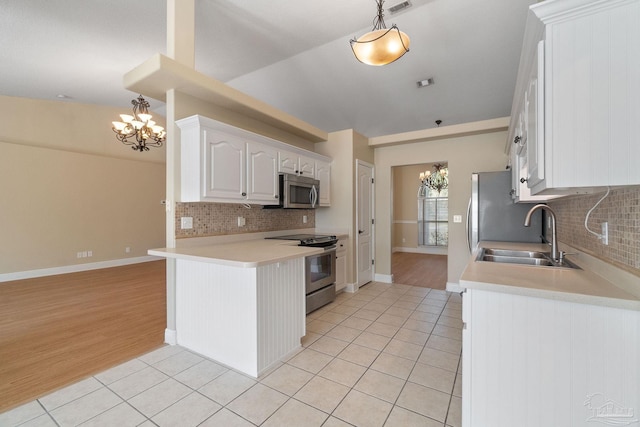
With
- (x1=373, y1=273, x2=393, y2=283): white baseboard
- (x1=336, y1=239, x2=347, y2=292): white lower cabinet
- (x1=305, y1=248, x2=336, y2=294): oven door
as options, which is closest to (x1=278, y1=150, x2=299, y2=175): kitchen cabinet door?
(x1=305, y1=248, x2=336, y2=294): oven door

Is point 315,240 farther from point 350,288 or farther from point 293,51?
point 293,51

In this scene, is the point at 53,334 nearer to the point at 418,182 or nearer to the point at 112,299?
the point at 112,299

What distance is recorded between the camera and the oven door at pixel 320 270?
3.17 m

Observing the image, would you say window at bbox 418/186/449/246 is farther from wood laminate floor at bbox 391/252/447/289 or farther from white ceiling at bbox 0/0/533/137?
white ceiling at bbox 0/0/533/137

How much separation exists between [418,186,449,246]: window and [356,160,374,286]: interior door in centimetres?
411

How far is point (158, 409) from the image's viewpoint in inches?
66.1

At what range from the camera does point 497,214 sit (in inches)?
130

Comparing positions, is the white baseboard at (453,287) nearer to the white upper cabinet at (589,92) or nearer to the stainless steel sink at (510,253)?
the stainless steel sink at (510,253)

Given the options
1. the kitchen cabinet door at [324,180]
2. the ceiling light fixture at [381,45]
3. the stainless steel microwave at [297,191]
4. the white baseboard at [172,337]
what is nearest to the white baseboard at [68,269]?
the white baseboard at [172,337]

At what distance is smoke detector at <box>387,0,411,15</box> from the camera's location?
2658 mm

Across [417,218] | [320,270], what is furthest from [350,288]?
[417,218]

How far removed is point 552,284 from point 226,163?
260 cm

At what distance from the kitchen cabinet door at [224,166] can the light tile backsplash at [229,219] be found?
1.13ft

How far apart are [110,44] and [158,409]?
3.84 metres
